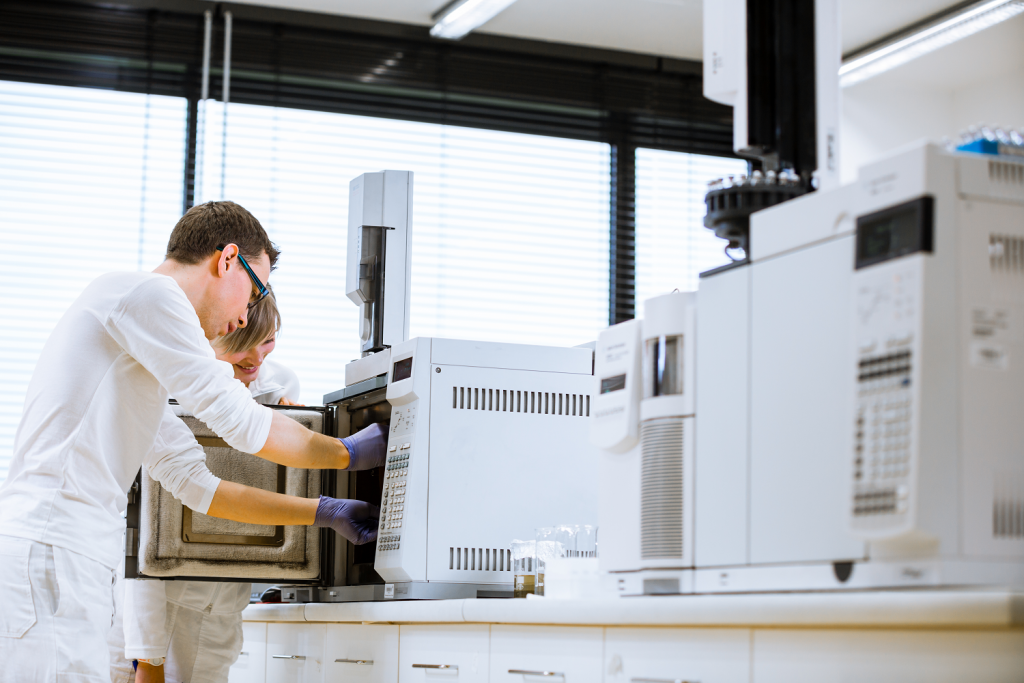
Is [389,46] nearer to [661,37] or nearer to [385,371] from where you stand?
[661,37]

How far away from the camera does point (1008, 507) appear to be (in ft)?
3.35

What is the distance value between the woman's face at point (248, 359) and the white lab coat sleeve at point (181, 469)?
18.3 inches

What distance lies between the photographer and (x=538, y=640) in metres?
1.57

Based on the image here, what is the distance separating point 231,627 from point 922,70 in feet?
12.3

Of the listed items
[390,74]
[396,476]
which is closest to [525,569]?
[396,476]

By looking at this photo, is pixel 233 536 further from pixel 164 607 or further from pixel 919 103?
pixel 919 103

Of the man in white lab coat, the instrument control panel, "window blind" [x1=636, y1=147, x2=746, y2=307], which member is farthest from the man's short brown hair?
"window blind" [x1=636, y1=147, x2=746, y2=307]

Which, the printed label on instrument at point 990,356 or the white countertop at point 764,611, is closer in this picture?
the white countertop at point 764,611

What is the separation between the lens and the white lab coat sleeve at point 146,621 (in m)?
2.45

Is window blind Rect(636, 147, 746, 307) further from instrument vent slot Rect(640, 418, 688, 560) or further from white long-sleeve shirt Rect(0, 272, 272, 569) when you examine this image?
instrument vent slot Rect(640, 418, 688, 560)

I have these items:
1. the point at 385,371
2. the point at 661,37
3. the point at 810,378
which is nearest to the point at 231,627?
the point at 385,371

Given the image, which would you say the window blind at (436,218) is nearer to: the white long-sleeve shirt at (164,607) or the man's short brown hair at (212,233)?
the white long-sleeve shirt at (164,607)

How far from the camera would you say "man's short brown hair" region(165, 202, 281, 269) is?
2170 millimetres

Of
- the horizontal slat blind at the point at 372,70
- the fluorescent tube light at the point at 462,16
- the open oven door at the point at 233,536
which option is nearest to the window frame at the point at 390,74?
the horizontal slat blind at the point at 372,70
